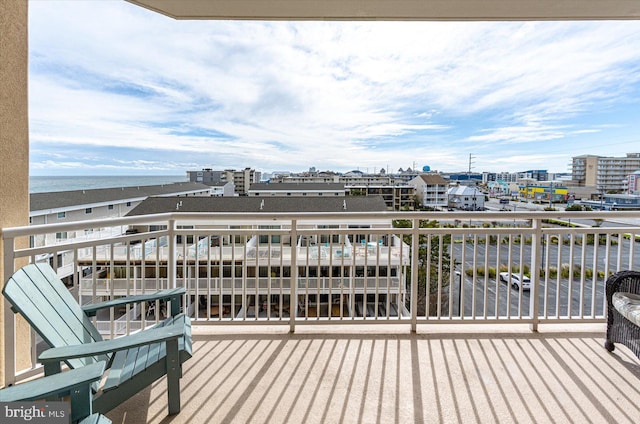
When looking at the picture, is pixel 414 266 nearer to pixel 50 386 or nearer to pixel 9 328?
pixel 50 386

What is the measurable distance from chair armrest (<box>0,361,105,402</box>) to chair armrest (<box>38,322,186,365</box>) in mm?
187

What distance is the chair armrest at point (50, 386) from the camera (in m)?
1.04

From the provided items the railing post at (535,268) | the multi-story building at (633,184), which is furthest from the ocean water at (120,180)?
the multi-story building at (633,184)

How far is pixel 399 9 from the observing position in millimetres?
2869

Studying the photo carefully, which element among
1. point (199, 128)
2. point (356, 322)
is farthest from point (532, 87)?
point (199, 128)

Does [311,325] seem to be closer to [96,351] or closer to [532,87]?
[96,351]

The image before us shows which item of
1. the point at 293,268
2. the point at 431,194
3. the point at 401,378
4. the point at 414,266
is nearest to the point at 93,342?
the point at 293,268

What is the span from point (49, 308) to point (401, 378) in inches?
83.1

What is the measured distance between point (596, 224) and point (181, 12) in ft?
13.9

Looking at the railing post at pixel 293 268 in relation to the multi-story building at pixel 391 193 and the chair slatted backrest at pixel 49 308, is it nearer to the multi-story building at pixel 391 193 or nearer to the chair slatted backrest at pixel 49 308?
the chair slatted backrest at pixel 49 308

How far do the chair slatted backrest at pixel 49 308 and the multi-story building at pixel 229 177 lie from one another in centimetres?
648

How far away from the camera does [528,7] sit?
9.30 feet

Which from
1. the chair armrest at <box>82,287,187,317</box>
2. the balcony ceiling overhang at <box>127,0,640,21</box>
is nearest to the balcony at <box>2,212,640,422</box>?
the chair armrest at <box>82,287,187,317</box>

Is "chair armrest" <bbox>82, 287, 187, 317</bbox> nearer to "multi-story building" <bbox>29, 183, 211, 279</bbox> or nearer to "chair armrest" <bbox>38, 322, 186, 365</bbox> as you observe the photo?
"chair armrest" <bbox>38, 322, 186, 365</bbox>
